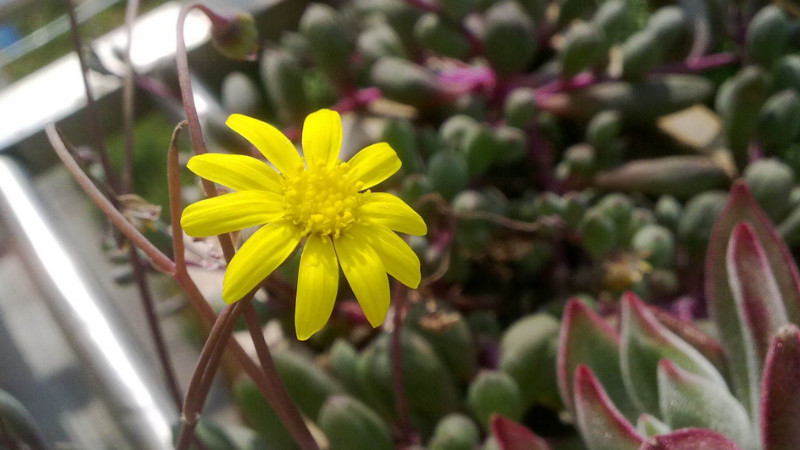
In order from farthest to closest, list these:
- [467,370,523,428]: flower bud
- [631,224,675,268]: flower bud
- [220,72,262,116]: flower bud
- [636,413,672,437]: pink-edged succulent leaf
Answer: [220,72,262,116]: flower bud, [631,224,675,268]: flower bud, [467,370,523,428]: flower bud, [636,413,672,437]: pink-edged succulent leaf

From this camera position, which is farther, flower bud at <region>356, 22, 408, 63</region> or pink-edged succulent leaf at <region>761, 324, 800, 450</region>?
flower bud at <region>356, 22, 408, 63</region>

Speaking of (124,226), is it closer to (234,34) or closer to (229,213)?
(229,213)

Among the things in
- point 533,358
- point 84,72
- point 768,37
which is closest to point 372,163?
point 84,72

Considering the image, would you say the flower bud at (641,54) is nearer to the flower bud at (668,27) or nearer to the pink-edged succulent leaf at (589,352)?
the flower bud at (668,27)

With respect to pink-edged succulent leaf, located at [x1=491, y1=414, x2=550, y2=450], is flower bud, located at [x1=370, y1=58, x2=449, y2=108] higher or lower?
higher

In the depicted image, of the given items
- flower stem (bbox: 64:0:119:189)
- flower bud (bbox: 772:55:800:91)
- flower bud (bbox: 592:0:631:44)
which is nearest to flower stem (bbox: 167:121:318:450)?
flower stem (bbox: 64:0:119:189)

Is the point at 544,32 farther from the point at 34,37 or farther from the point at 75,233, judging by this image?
the point at 34,37

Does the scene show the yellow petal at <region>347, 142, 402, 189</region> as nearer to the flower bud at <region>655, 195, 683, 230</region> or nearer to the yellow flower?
the yellow flower
